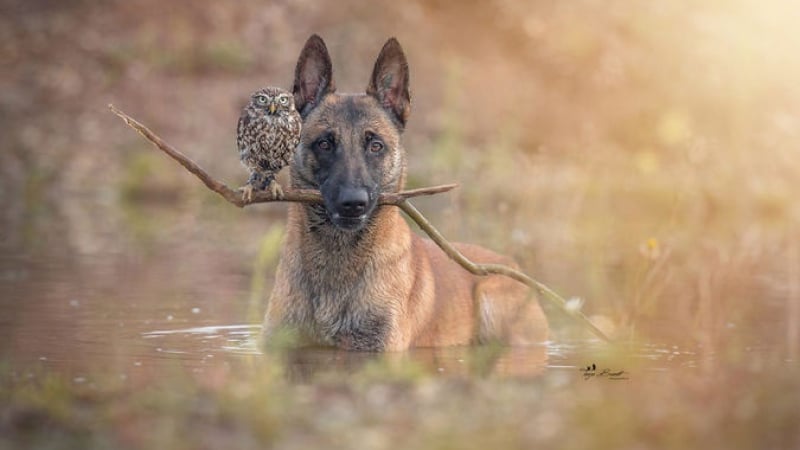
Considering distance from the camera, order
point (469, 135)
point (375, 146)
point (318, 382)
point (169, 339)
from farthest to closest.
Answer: point (469, 135), point (169, 339), point (375, 146), point (318, 382)

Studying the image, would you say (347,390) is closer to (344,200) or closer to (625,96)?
(344,200)

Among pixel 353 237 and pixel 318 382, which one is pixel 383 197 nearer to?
pixel 353 237

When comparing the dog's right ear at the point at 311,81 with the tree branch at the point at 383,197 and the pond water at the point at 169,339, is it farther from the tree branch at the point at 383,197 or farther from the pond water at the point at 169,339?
the pond water at the point at 169,339

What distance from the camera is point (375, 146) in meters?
8.42

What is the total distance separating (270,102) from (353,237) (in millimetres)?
1222

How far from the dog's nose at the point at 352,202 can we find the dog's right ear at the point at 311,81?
1.03m

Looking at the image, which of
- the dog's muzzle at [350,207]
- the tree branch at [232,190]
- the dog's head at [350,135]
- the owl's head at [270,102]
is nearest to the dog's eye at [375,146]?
the dog's head at [350,135]

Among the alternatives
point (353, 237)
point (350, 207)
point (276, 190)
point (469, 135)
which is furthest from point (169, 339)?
point (469, 135)

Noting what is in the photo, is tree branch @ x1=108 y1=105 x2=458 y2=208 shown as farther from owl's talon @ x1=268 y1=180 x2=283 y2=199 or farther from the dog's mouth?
the dog's mouth

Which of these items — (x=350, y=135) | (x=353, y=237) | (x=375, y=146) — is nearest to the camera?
(x=350, y=135)

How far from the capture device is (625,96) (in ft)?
77.8

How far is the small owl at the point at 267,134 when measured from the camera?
7.74 m

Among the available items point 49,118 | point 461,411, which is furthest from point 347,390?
point 49,118

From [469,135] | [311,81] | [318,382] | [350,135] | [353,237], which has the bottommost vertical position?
[318,382]
